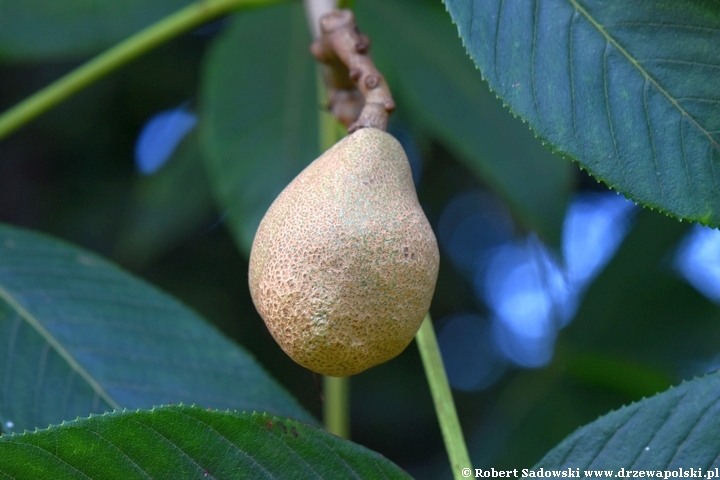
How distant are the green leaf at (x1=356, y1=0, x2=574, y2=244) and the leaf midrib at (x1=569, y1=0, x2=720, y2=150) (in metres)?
0.69

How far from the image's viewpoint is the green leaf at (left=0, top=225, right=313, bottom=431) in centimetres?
94

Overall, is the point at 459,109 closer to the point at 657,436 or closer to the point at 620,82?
the point at 620,82

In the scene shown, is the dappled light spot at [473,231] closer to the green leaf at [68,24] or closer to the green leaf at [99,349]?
the green leaf at [68,24]

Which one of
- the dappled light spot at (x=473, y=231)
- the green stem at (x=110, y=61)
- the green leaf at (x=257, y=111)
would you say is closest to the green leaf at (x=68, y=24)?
the green leaf at (x=257, y=111)

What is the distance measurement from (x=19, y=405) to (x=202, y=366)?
23 centimetres

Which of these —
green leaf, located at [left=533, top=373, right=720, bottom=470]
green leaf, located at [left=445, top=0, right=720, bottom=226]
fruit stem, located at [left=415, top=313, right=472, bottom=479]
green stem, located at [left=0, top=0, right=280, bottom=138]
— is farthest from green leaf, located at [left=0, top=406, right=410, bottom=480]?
green stem, located at [left=0, top=0, right=280, bottom=138]

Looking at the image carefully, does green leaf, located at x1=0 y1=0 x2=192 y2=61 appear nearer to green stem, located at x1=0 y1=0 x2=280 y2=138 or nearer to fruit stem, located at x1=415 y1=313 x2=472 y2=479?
green stem, located at x1=0 y1=0 x2=280 y2=138

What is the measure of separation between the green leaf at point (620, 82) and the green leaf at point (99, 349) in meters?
0.51

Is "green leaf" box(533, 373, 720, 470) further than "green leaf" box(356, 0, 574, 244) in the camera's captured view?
No

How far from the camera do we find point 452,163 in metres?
2.03

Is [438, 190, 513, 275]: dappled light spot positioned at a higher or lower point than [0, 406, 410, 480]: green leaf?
lower

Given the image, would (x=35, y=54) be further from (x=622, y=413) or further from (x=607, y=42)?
(x=622, y=413)

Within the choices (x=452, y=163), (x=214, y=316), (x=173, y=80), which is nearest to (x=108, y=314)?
(x=214, y=316)

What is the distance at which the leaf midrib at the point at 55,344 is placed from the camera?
937 mm
